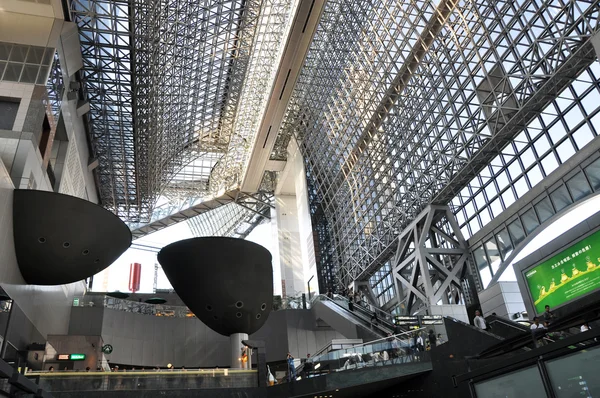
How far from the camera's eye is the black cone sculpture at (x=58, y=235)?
59.5 feet

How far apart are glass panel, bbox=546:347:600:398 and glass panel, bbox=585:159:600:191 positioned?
13162mm

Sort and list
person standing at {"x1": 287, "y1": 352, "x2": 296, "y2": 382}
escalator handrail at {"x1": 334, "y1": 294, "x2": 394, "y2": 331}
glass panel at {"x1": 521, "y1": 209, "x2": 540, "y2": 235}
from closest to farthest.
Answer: person standing at {"x1": 287, "y1": 352, "x2": 296, "y2": 382} → glass panel at {"x1": 521, "y1": 209, "x2": 540, "y2": 235} → escalator handrail at {"x1": 334, "y1": 294, "x2": 394, "y2": 331}

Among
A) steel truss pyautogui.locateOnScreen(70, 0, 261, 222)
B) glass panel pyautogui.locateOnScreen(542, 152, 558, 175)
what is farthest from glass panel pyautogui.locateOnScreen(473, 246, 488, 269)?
steel truss pyautogui.locateOnScreen(70, 0, 261, 222)

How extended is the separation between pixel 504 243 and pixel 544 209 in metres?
3.12

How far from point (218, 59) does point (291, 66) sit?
9936 millimetres

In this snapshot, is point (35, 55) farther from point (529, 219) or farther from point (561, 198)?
point (561, 198)

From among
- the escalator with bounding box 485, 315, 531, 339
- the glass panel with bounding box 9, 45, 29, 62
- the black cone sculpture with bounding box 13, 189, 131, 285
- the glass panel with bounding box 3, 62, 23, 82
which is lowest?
the escalator with bounding box 485, 315, 531, 339

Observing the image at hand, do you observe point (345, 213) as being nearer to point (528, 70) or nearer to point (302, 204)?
point (302, 204)

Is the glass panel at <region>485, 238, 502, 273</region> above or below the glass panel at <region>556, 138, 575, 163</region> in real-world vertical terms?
below

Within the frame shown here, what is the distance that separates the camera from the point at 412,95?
2909 cm

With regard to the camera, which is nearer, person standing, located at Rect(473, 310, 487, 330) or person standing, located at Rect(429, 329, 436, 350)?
person standing, located at Rect(429, 329, 436, 350)

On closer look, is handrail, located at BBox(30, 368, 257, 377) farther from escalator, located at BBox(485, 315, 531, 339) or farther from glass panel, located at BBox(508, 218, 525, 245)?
glass panel, located at BBox(508, 218, 525, 245)

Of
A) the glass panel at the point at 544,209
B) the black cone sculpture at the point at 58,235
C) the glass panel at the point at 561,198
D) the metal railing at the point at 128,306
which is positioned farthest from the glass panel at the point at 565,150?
the metal railing at the point at 128,306

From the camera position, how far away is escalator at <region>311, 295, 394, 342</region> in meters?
24.4
